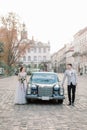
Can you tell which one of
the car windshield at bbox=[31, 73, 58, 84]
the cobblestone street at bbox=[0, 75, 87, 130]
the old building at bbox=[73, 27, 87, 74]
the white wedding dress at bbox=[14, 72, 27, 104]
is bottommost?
the cobblestone street at bbox=[0, 75, 87, 130]

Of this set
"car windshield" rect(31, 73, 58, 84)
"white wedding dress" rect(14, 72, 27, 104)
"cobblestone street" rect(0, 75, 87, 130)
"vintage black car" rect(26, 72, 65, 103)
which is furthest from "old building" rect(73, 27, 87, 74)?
"cobblestone street" rect(0, 75, 87, 130)

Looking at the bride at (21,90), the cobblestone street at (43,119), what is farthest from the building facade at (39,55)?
the cobblestone street at (43,119)

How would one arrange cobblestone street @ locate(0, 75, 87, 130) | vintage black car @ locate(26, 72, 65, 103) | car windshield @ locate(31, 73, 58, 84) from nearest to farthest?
cobblestone street @ locate(0, 75, 87, 130) → vintage black car @ locate(26, 72, 65, 103) → car windshield @ locate(31, 73, 58, 84)

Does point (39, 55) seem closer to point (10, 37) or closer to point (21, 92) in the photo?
point (10, 37)

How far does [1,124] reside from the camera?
10.8 m

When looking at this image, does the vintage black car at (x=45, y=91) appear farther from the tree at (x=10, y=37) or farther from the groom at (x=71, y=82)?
the tree at (x=10, y=37)

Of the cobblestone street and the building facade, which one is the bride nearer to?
the cobblestone street

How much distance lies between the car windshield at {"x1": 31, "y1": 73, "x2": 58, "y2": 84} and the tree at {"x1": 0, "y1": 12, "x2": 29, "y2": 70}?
53.6 meters

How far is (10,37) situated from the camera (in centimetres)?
7212

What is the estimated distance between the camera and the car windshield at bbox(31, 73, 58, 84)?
1770cm

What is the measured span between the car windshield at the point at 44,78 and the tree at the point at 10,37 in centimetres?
5358

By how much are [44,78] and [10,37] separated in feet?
179

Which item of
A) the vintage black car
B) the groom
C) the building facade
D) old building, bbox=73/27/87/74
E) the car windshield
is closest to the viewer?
the groom

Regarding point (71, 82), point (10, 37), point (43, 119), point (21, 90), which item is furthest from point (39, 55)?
point (43, 119)
